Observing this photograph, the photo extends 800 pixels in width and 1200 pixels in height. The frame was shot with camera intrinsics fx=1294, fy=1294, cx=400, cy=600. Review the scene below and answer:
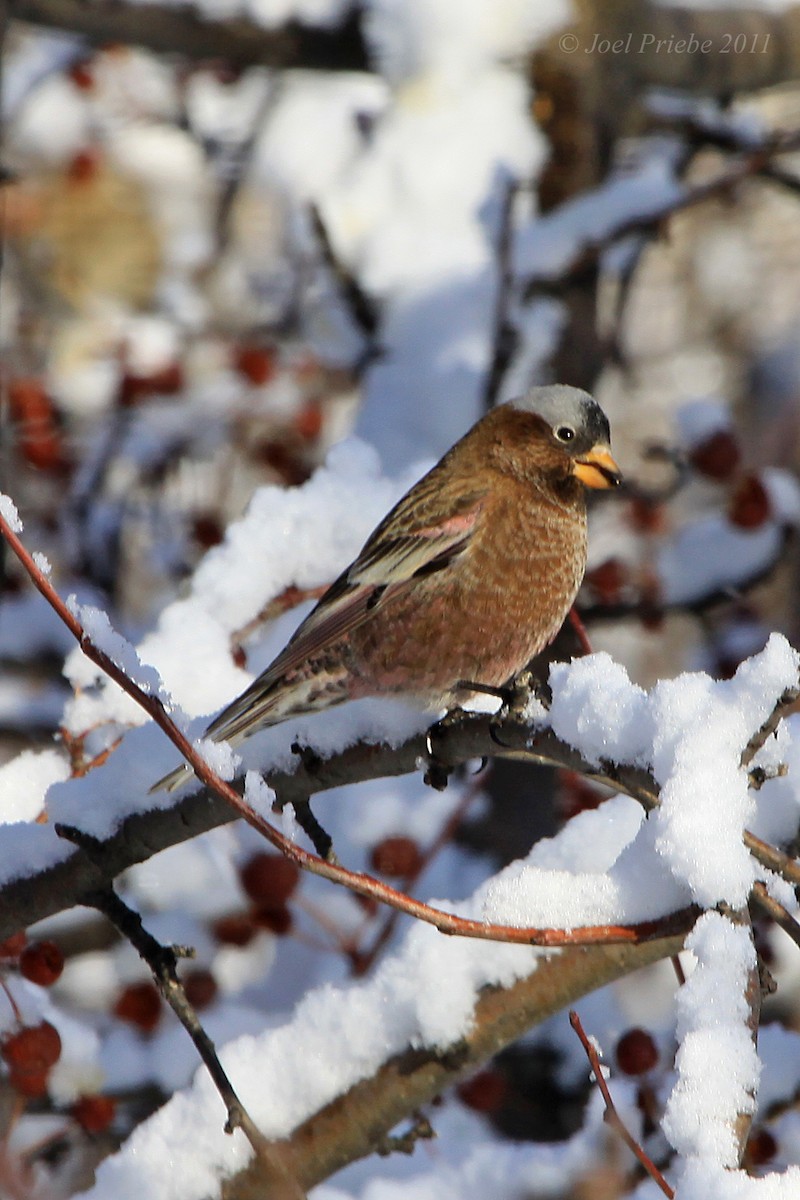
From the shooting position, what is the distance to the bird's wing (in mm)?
3068

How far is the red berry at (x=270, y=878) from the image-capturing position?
364 centimetres

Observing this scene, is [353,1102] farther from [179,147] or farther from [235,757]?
[179,147]

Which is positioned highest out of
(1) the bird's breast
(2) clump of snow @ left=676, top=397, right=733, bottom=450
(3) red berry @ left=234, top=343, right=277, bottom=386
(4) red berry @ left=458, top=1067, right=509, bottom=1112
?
(3) red berry @ left=234, top=343, right=277, bottom=386

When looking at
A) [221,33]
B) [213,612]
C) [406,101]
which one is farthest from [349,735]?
[406,101]

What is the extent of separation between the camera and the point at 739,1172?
4.71ft

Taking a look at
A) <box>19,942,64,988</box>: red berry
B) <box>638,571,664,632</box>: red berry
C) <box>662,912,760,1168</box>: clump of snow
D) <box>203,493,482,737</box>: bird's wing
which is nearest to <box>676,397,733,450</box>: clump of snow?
<box>638,571,664,632</box>: red berry

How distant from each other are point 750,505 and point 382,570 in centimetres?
207

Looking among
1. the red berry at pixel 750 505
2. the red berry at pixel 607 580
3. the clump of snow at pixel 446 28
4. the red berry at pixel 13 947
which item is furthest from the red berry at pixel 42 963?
the clump of snow at pixel 446 28

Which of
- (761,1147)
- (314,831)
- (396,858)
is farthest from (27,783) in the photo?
(761,1147)

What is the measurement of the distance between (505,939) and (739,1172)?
384mm

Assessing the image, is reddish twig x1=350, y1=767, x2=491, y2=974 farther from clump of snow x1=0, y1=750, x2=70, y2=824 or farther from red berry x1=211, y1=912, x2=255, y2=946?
clump of snow x1=0, y1=750, x2=70, y2=824

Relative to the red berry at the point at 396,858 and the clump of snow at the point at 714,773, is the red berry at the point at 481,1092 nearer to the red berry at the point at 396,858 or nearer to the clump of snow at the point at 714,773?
the red berry at the point at 396,858

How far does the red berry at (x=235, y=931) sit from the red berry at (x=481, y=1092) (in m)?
0.86

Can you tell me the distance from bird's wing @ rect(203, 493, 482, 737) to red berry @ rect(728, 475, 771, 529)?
1.83 metres
